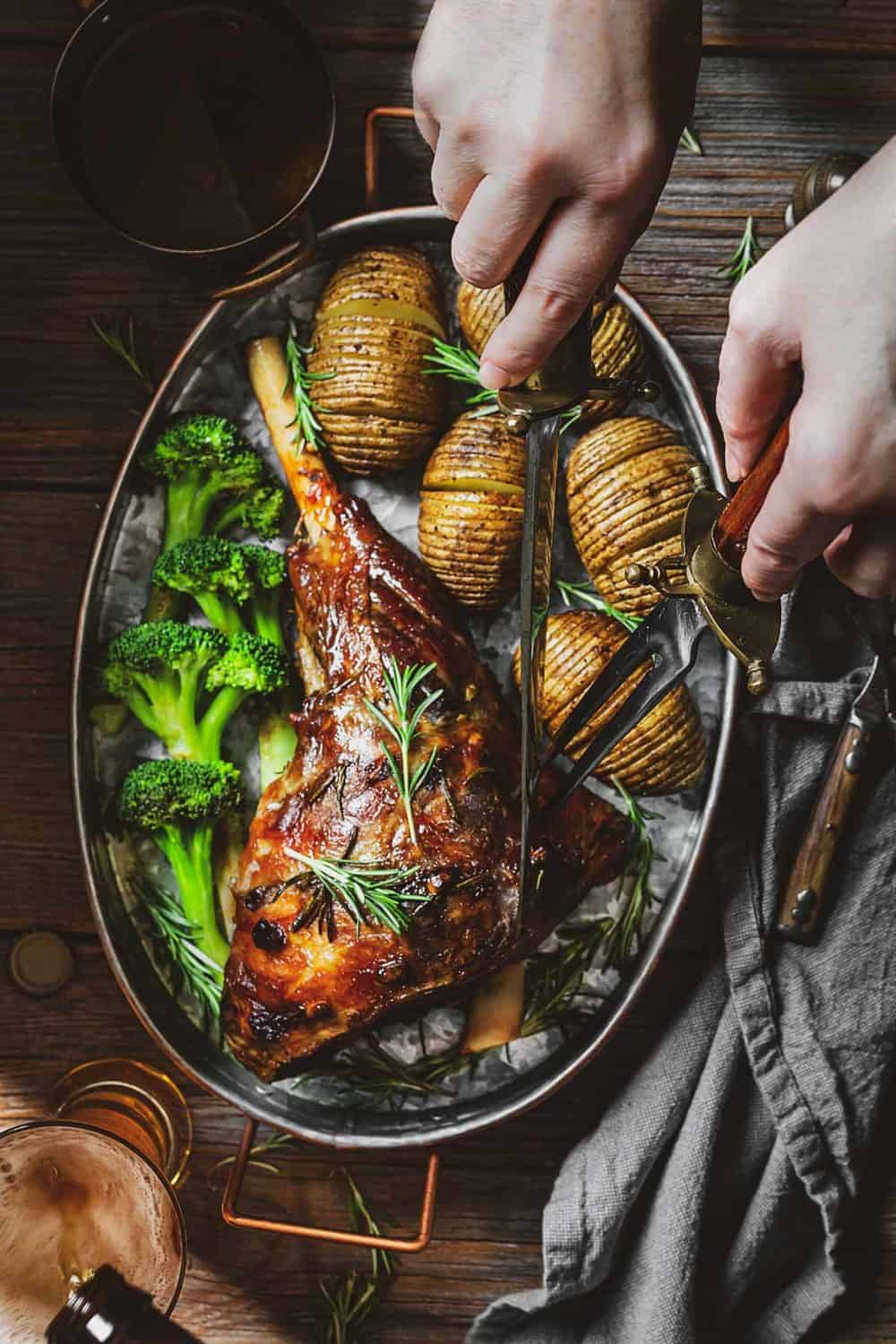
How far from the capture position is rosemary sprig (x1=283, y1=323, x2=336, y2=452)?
1298 mm

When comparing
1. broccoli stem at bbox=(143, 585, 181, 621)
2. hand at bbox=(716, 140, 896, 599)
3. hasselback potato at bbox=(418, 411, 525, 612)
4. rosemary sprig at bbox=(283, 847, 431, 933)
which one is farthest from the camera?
broccoli stem at bbox=(143, 585, 181, 621)

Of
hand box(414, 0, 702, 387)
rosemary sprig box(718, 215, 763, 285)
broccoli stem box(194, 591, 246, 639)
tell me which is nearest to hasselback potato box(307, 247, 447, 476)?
broccoli stem box(194, 591, 246, 639)

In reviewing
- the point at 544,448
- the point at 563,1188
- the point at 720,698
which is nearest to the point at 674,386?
the point at 720,698

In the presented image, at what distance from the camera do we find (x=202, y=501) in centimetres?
133

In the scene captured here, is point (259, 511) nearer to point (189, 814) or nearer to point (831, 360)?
point (189, 814)

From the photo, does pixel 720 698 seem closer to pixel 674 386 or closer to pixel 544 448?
pixel 674 386

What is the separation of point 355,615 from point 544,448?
47 centimetres

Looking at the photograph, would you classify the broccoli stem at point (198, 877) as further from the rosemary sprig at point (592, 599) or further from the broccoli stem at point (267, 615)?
the rosemary sprig at point (592, 599)

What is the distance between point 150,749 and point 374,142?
30.7 inches

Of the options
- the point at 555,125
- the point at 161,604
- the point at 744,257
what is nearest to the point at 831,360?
the point at 555,125

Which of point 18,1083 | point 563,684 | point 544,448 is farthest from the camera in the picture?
point 18,1083

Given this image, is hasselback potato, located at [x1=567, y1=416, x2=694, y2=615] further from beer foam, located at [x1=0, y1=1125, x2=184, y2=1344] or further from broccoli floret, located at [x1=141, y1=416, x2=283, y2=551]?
beer foam, located at [x1=0, y1=1125, x2=184, y2=1344]

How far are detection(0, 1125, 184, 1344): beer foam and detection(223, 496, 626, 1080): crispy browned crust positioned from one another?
0.69ft

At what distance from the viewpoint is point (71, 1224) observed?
133cm
